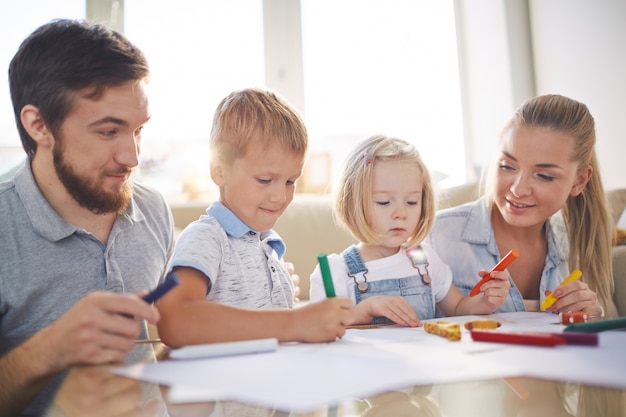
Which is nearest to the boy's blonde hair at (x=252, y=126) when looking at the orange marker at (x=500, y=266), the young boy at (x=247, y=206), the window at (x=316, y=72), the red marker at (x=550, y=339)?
the young boy at (x=247, y=206)

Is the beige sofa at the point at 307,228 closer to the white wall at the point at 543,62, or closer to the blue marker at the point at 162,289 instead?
the white wall at the point at 543,62

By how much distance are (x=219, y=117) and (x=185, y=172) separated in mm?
2751

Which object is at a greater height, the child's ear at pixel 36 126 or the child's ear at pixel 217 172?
the child's ear at pixel 36 126

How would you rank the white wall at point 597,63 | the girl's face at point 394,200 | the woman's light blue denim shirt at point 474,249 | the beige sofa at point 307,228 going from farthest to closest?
the white wall at point 597,63 < the beige sofa at point 307,228 < the woman's light blue denim shirt at point 474,249 < the girl's face at point 394,200

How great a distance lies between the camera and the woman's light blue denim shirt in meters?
1.49

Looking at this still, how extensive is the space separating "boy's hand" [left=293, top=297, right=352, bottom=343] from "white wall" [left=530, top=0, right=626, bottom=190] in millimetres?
2222

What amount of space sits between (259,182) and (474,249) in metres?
0.73

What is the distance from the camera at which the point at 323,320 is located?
0.76 meters

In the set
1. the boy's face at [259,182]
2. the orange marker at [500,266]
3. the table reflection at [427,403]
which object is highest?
the boy's face at [259,182]

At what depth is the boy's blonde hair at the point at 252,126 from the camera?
1038mm

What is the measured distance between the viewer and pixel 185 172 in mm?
3750

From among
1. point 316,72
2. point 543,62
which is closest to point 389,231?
point 543,62

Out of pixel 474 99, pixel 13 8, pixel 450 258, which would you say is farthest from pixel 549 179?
pixel 13 8

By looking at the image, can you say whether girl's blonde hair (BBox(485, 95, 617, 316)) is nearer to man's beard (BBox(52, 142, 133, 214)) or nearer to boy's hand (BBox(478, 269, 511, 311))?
boy's hand (BBox(478, 269, 511, 311))
